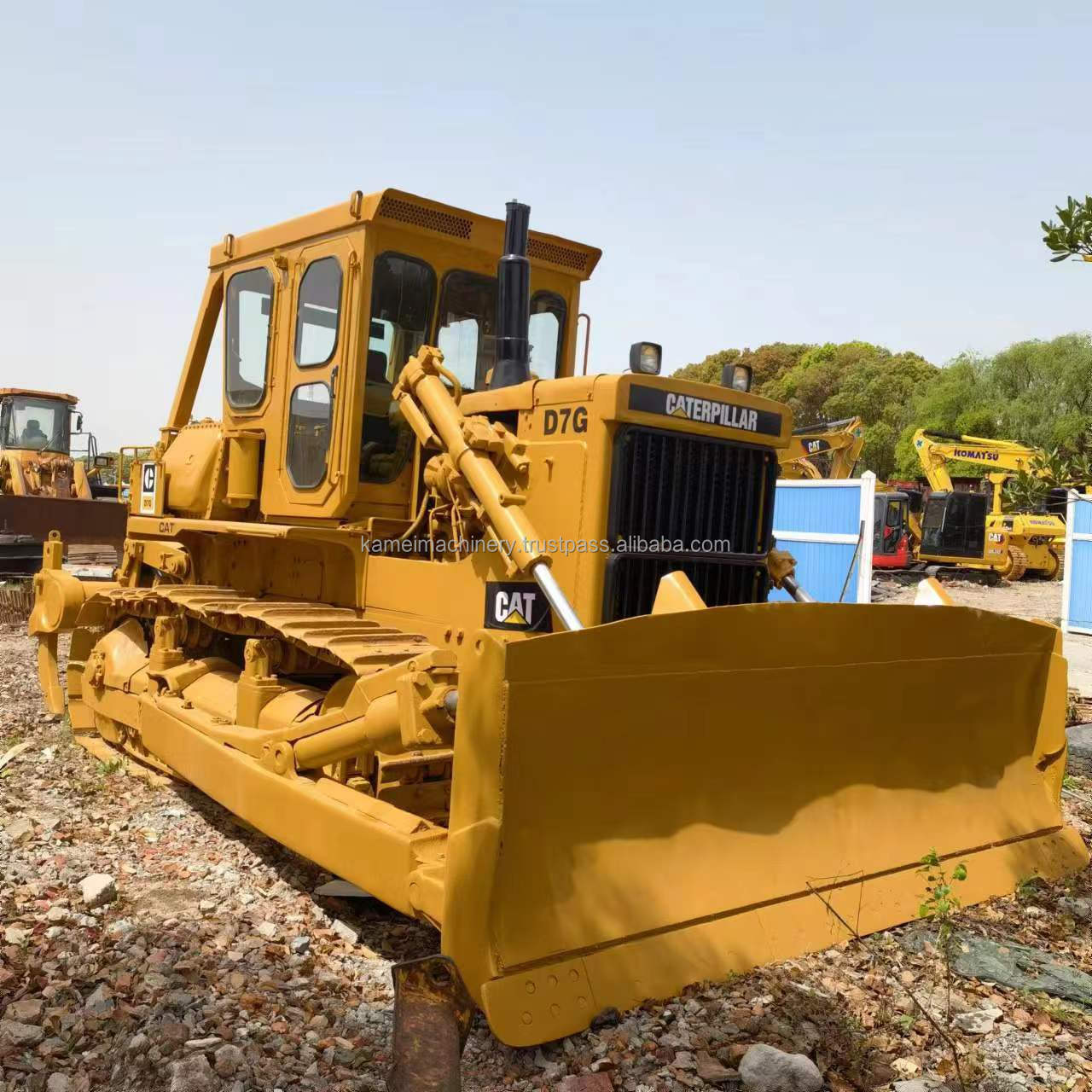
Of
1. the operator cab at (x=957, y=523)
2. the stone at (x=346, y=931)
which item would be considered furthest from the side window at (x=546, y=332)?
the operator cab at (x=957, y=523)

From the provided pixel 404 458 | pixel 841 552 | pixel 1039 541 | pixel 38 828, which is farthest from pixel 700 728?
pixel 1039 541

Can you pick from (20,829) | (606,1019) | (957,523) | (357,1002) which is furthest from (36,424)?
(957,523)

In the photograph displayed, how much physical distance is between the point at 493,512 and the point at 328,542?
150 cm

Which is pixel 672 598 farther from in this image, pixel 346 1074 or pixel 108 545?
pixel 108 545

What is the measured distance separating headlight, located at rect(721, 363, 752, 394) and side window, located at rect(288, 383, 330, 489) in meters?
2.03

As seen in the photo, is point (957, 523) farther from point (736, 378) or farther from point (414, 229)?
point (414, 229)

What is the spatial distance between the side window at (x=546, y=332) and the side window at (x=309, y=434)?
1243 millimetres

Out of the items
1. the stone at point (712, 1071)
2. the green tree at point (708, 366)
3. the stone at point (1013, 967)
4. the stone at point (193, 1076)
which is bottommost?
the stone at point (193, 1076)

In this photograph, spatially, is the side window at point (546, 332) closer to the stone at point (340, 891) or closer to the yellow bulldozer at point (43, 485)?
the stone at point (340, 891)

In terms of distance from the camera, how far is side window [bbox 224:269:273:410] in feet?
18.9

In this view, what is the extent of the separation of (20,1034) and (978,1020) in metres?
3.05

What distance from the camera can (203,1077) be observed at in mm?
2840

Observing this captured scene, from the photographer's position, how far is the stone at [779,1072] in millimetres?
2824

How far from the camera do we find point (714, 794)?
356 centimetres
